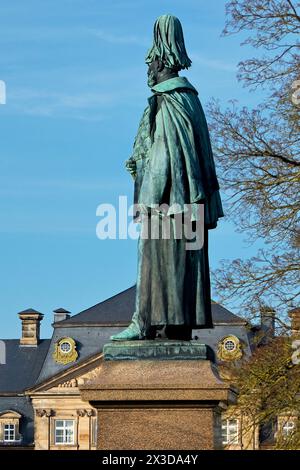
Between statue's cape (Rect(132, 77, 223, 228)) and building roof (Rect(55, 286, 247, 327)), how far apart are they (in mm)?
52328

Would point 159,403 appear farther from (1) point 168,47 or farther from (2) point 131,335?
(1) point 168,47

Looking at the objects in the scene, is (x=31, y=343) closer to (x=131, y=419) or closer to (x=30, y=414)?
(x=30, y=414)

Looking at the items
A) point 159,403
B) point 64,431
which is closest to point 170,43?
point 159,403

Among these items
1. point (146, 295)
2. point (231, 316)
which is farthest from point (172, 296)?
point (231, 316)

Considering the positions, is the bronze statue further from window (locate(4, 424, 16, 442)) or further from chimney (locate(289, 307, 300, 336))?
window (locate(4, 424, 16, 442))

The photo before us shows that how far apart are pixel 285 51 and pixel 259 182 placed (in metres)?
1.86

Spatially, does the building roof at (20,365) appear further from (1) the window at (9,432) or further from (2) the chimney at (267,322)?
(2) the chimney at (267,322)

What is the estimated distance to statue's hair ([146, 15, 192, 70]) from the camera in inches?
443

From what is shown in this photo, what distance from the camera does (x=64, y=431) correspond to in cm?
6875

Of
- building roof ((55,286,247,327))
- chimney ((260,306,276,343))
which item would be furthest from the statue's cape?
building roof ((55,286,247,327))

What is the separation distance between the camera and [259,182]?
2067 centimetres

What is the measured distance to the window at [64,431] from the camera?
224ft
